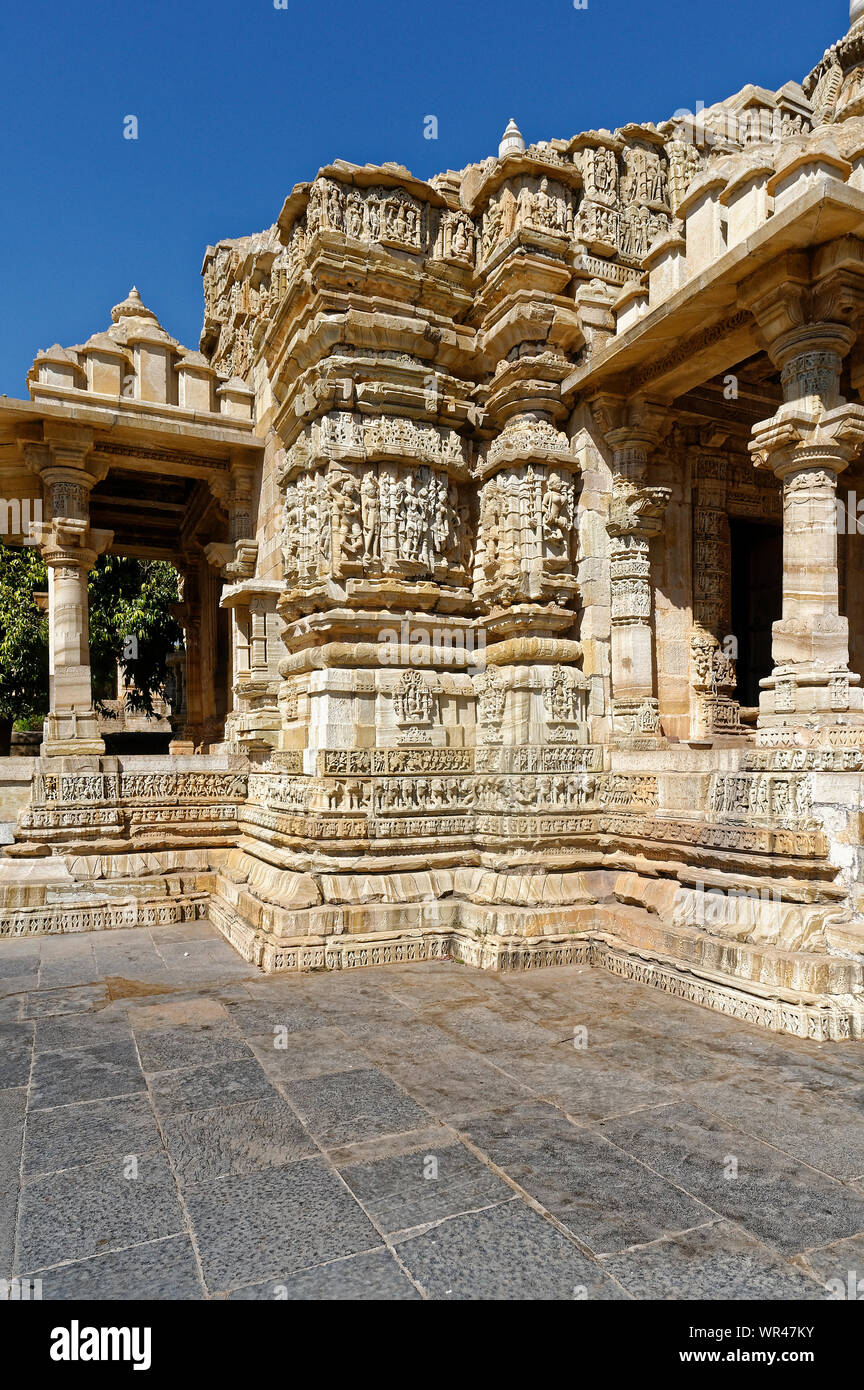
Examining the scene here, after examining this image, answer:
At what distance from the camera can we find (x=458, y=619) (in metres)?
8.07

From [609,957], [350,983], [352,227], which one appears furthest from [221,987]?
[352,227]

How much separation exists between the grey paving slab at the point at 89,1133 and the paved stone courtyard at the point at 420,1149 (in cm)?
1

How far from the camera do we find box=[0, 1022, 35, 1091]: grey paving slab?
4.22 m

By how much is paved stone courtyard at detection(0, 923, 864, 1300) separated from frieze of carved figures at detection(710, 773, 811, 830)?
1.39 metres

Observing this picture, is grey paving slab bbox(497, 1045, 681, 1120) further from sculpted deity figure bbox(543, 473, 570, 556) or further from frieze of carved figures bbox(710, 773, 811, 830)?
sculpted deity figure bbox(543, 473, 570, 556)

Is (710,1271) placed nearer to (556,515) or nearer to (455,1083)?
(455,1083)

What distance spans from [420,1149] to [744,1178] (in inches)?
50.5

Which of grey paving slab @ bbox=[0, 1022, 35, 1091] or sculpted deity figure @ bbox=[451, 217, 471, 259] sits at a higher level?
sculpted deity figure @ bbox=[451, 217, 471, 259]

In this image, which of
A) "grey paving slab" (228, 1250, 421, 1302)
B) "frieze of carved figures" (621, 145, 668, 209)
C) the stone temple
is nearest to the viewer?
"grey paving slab" (228, 1250, 421, 1302)

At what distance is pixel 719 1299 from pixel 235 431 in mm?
10178

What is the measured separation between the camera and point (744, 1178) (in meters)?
3.18

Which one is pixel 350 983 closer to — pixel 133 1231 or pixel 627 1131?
pixel 627 1131

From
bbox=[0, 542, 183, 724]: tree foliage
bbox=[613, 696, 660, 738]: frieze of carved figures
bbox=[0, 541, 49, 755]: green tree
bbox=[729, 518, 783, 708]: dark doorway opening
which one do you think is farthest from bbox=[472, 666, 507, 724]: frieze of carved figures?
bbox=[0, 541, 49, 755]: green tree

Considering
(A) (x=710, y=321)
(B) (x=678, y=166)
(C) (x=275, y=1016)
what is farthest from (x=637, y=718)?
(B) (x=678, y=166)
